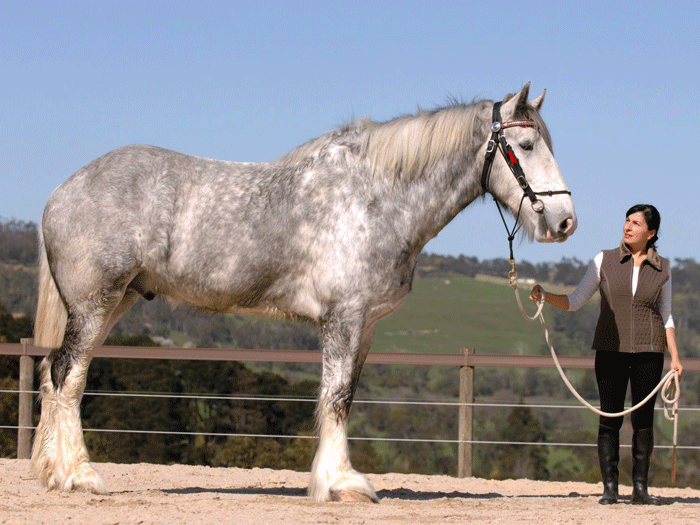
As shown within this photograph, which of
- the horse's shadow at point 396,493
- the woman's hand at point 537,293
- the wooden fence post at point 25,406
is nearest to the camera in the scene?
the woman's hand at point 537,293

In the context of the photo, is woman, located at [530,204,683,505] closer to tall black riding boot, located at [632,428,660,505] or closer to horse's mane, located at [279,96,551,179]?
tall black riding boot, located at [632,428,660,505]

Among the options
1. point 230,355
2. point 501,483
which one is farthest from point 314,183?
point 501,483

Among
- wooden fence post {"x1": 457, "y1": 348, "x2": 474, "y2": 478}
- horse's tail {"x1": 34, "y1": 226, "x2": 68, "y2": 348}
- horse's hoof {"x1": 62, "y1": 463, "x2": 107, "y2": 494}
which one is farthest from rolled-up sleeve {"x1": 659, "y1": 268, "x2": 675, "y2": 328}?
horse's tail {"x1": 34, "y1": 226, "x2": 68, "y2": 348}

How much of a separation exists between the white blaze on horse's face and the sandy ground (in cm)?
154

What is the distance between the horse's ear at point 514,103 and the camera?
464 centimetres

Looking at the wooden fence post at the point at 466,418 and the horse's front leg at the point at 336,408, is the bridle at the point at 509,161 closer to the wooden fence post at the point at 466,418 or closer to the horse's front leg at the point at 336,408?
the horse's front leg at the point at 336,408

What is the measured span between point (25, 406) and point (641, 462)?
5290mm

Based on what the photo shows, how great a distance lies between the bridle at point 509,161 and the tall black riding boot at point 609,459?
115cm

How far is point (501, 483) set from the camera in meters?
6.54

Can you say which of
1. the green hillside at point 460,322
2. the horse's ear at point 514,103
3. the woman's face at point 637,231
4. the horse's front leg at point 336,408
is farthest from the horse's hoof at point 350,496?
the green hillside at point 460,322

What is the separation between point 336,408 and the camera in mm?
4562

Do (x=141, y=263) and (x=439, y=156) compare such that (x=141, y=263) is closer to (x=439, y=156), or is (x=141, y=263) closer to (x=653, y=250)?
(x=439, y=156)

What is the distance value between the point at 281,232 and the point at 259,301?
0.43m

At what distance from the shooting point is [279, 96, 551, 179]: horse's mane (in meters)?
4.76
